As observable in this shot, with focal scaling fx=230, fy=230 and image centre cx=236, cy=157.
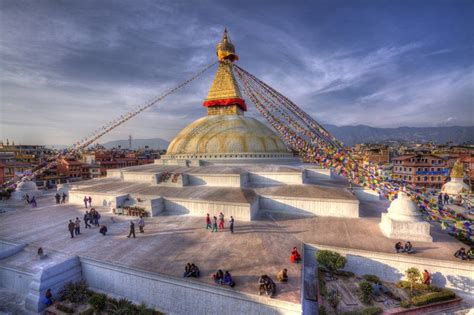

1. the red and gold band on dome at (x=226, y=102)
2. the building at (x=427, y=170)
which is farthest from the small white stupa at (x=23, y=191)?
the building at (x=427, y=170)

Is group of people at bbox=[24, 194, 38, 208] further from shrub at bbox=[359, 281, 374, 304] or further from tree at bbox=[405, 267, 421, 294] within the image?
tree at bbox=[405, 267, 421, 294]

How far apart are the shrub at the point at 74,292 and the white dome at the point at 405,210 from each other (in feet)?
36.5

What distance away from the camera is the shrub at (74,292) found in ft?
22.5

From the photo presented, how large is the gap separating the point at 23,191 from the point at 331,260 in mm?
21399

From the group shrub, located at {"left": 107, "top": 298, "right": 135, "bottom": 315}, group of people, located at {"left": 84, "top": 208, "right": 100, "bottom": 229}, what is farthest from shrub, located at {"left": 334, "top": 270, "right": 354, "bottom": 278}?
group of people, located at {"left": 84, "top": 208, "right": 100, "bottom": 229}

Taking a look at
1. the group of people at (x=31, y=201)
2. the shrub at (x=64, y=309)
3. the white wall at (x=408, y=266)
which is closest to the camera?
the shrub at (x=64, y=309)

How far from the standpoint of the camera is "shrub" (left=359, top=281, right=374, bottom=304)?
21.5 ft

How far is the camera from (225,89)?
21781mm

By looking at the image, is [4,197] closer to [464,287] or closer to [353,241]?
[353,241]

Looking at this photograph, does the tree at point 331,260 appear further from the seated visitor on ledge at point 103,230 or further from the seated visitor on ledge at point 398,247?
the seated visitor on ledge at point 103,230

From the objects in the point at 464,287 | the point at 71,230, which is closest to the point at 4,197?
the point at 71,230

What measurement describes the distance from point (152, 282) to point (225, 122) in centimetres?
1508

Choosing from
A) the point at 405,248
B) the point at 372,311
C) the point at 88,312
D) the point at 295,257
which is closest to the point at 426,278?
the point at 405,248

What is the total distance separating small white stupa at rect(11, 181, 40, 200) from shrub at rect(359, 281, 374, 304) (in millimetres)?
22014
